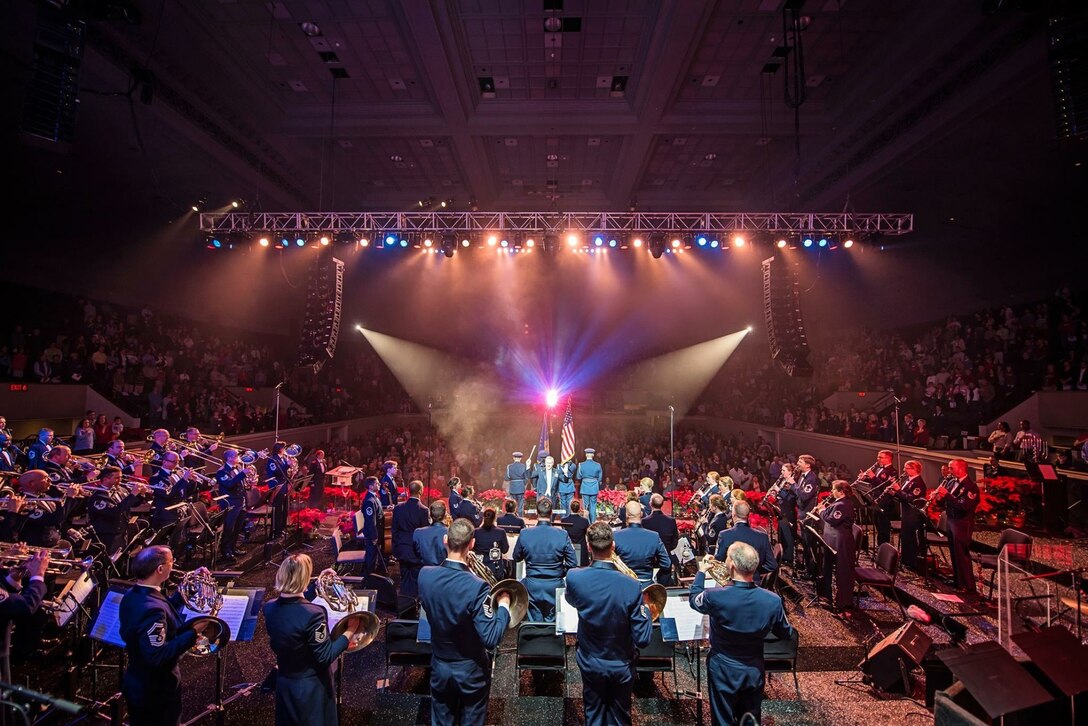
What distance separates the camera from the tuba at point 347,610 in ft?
12.7

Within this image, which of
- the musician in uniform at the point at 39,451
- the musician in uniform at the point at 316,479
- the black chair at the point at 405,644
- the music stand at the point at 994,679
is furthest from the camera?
the musician in uniform at the point at 316,479

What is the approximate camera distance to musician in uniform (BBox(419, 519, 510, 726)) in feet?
12.8

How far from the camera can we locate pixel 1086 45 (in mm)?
6398

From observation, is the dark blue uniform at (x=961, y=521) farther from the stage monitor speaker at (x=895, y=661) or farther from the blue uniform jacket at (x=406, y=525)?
the blue uniform jacket at (x=406, y=525)

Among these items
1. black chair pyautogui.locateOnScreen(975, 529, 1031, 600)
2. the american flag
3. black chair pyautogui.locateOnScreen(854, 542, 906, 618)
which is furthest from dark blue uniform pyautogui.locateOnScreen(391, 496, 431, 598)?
black chair pyautogui.locateOnScreen(975, 529, 1031, 600)

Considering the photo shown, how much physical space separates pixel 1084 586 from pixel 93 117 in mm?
18063

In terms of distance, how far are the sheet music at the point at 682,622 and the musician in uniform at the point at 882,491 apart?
19.8 ft

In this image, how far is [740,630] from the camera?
4.13m

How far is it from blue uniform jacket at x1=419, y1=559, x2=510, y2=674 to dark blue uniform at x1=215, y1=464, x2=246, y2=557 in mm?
7068

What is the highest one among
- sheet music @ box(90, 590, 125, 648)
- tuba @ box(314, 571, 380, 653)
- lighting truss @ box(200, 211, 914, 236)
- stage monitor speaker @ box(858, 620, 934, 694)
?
lighting truss @ box(200, 211, 914, 236)

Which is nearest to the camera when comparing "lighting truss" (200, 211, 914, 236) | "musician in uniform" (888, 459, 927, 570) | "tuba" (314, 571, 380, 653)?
"tuba" (314, 571, 380, 653)

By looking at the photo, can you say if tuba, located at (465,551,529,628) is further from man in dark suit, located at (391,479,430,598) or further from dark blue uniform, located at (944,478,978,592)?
dark blue uniform, located at (944,478,978,592)

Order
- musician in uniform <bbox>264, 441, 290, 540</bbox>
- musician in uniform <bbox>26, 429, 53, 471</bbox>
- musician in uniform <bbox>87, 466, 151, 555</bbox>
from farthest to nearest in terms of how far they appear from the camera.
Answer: musician in uniform <bbox>264, 441, 290, 540</bbox>, musician in uniform <bbox>26, 429, 53, 471</bbox>, musician in uniform <bbox>87, 466, 151, 555</bbox>

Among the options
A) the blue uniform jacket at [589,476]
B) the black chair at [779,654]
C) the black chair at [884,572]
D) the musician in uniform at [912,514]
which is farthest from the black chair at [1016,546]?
the blue uniform jacket at [589,476]
